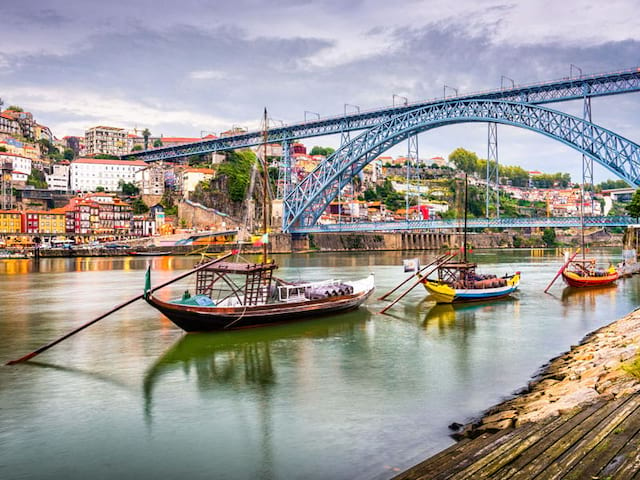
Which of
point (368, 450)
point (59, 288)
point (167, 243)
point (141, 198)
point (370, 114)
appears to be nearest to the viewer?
point (368, 450)

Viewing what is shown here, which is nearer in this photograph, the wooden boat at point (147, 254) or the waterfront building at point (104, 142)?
the wooden boat at point (147, 254)

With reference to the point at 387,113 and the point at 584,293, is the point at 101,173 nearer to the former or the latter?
the point at 387,113

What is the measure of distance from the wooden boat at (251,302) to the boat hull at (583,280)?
12.2 meters

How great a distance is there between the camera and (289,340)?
15758mm

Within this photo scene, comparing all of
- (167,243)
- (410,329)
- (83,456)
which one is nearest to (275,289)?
(410,329)

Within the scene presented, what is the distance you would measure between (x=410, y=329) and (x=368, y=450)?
386 inches

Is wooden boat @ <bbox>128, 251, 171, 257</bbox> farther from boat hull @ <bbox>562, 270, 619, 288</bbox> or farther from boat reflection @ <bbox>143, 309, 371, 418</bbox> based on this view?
boat reflection @ <bbox>143, 309, 371, 418</bbox>

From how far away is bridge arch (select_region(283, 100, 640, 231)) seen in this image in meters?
41.1

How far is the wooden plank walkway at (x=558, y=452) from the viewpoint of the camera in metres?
5.11

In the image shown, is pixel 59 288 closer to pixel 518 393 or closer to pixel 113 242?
pixel 518 393

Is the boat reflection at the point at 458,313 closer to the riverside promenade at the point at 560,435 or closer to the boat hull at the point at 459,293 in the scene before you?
the boat hull at the point at 459,293

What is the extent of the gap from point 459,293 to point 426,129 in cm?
3350

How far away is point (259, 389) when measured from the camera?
439 inches

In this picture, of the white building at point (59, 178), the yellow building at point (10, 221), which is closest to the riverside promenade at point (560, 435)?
the yellow building at point (10, 221)
